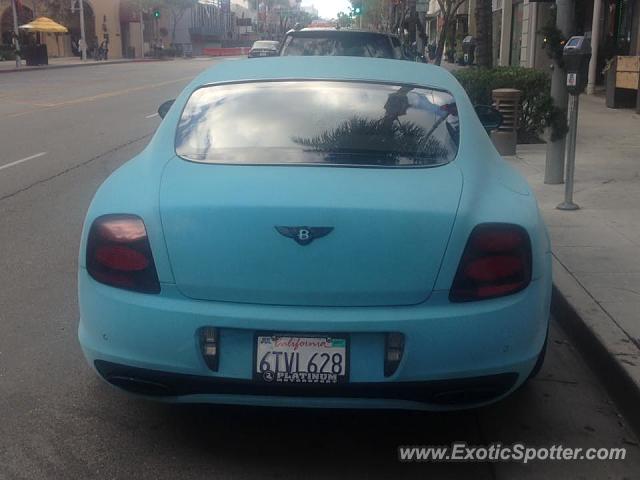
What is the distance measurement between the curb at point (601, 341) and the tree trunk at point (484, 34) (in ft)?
34.2

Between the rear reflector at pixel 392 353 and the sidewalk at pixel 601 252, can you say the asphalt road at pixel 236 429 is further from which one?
the rear reflector at pixel 392 353

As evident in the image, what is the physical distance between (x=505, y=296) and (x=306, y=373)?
839mm

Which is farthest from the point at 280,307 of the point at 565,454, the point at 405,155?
the point at 565,454

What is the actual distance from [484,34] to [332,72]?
11702mm

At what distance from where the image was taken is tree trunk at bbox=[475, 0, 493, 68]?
50.3 ft

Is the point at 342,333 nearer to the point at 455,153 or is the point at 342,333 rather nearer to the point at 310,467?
the point at 310,467

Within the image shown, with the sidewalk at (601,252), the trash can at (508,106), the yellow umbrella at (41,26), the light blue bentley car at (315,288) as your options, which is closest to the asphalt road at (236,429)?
the sidewalk at (601,252)

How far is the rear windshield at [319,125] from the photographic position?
3744mm

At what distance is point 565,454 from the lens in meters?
3.63

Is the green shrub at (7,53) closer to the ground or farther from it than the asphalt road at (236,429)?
farther from it

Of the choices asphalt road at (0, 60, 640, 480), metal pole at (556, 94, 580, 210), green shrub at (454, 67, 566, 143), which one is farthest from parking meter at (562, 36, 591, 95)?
green shrub at (454, 67, 566, 143)

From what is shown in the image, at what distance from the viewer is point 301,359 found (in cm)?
323

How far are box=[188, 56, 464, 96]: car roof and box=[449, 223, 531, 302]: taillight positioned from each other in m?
1.23

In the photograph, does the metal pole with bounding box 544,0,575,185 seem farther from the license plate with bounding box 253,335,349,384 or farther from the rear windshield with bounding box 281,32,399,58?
the license plate with bounding box 253,335,349,384
